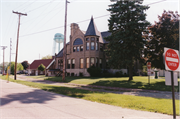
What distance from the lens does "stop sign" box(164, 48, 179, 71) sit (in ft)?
17.1

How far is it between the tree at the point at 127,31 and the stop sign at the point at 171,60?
1646cm

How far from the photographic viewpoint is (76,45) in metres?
40.0

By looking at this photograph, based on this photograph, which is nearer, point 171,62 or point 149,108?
point 171,62

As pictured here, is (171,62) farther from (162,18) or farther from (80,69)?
(80,69)

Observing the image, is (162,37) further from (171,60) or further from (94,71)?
(94,71)

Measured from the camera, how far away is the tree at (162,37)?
1948cm

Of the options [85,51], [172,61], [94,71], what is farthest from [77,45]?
[172,61]

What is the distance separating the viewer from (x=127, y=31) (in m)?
21.9

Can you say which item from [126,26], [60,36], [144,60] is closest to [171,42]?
[144,60]

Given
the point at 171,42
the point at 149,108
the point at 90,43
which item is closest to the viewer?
the point at 149,108

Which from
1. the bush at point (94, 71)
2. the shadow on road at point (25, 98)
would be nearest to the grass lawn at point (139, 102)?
the shadow on road at point (25, 98)

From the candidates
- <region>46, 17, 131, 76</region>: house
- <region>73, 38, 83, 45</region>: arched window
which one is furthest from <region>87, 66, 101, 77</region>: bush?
<region>73, 38, 83, 45</region>: arched window

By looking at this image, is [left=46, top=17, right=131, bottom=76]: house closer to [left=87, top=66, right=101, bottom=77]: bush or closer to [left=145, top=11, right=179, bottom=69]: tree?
[left=87, top=66, right=101, bottom=77]: bush

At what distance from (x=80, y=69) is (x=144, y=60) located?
59.8ft
